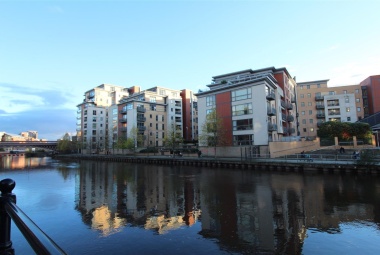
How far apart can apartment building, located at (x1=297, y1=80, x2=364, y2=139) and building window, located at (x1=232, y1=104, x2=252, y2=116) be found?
41.3 meters

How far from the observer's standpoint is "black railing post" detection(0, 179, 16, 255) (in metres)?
2.17

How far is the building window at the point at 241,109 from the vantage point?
153ft

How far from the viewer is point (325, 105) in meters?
77.8

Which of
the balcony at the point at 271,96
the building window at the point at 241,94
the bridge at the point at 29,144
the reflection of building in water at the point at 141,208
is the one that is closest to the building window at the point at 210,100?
the building window at the point at 241,94

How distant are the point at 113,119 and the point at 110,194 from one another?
7200cm

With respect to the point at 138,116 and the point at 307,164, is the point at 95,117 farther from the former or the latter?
the point at 307,164

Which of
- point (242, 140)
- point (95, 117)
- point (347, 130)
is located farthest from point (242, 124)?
point (95, 117)

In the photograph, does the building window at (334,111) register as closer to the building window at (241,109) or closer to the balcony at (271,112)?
the balcony at (271,112)

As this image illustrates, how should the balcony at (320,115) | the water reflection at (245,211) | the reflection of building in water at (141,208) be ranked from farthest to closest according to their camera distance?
the balcony at (320,115) < the reflection of building in water at (141,208) < the water reflection at (245,211)

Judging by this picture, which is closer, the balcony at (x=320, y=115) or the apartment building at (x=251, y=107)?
the apartment building at (x=251, y=107)

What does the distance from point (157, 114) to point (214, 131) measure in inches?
1612

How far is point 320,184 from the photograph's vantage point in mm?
21672

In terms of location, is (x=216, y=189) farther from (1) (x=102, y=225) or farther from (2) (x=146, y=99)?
(2) (x=146, y=99)

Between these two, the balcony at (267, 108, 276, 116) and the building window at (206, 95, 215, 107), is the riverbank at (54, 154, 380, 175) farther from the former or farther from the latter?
the building window at (206, 95, 215, 107)
